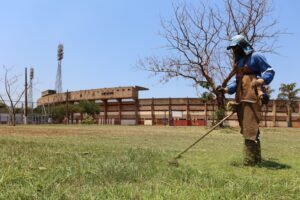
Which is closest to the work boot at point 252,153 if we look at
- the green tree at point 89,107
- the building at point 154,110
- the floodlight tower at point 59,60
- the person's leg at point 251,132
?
the person's leg at point 251,132

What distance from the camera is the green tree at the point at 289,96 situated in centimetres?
3869

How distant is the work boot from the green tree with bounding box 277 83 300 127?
3494cm

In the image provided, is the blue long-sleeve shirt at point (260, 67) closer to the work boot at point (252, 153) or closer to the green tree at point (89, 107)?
the work boot at point (252, 153)

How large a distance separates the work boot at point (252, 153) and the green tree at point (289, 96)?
115 feet

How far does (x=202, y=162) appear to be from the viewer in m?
5.50

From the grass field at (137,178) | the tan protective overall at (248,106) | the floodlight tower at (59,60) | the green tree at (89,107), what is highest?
the floodlight tower at (59,60)

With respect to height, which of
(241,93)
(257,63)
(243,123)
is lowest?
(243,123)

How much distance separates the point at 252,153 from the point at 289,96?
125 ft

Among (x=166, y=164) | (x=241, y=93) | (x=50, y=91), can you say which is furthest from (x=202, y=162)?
(x=50, y=91)

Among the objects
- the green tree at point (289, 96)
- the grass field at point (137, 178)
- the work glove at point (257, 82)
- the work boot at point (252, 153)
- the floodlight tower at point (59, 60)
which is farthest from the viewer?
the floodlight tower at point (59, 60)

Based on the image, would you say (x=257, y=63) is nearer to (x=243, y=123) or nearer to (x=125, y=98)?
(x=243, y=123)

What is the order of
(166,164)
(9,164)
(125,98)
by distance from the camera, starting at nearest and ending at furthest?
1. (9,164)
2. (166,164)
3. (125,98)

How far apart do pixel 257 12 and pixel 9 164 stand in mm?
19278

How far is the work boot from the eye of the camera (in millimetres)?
5266
